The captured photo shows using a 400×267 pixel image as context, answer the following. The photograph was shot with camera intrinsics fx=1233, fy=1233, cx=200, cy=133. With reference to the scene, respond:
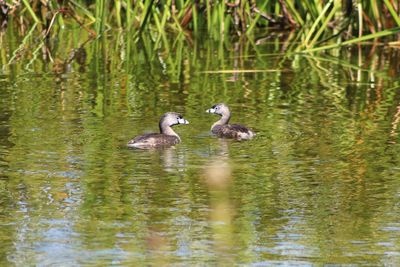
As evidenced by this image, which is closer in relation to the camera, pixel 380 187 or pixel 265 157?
pixel 380 187

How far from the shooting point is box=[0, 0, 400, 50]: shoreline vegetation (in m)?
16.2

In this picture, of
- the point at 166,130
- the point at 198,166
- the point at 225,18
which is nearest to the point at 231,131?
the point at 166,130

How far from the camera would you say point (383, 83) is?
14.0 m

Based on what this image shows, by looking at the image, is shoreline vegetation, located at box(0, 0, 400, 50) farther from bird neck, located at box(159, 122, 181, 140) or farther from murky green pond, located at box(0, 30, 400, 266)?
bird neck, located at box(159, 122, 181, 140)

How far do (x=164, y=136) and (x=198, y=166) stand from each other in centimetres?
100

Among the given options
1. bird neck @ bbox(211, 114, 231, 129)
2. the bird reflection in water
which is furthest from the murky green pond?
bird neck @ bbox(211, 114, 231, 129)

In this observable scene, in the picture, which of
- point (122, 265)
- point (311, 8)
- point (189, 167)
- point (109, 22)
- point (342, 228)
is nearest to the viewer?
point (122, 265)

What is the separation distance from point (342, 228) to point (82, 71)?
7.90 metres

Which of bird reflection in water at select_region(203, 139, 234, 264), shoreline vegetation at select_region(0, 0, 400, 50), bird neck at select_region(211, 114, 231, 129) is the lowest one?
bird reflection in water at select_region(203, 139, 234, 264)

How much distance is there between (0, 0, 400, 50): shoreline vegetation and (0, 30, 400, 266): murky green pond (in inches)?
34.3

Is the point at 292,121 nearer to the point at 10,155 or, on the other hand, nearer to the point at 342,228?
the point at 10,155

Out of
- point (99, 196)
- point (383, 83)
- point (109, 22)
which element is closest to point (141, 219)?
point (99, 196)

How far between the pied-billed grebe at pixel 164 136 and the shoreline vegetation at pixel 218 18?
4.55 m

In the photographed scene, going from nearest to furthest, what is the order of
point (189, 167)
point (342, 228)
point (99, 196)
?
point (342, 228) → point (99, 196) → point (189, 167)
